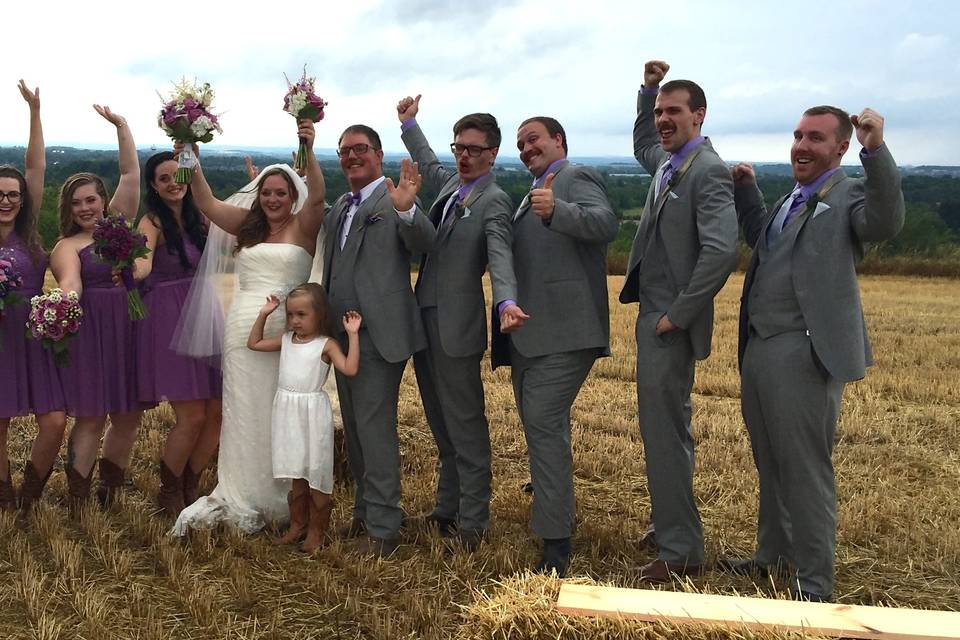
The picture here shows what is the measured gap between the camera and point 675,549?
18.9ft

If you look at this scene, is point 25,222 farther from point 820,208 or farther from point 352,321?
point 820,208

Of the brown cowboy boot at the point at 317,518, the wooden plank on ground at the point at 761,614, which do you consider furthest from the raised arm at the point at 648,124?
the wooden plank on ground at the point at 761,614

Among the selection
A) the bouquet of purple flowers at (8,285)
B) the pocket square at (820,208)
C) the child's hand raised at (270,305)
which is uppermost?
the pocket square at (820,208)

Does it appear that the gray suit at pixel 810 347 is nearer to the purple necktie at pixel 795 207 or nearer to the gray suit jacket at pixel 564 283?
the purple necktie at pixel 795 207

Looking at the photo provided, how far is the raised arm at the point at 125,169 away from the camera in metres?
7.21

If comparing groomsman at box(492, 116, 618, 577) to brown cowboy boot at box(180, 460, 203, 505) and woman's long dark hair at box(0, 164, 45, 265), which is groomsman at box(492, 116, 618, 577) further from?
woman's long dark hair at box(0, 164, 45, 265)

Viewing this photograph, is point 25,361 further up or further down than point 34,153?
further down

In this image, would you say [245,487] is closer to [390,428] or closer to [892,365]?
[390,428]

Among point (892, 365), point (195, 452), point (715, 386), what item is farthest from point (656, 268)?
point (892, 365)

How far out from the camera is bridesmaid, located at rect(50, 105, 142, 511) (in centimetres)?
680

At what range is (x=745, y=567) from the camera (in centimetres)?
592

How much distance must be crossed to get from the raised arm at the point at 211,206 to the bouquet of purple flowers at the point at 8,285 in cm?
125

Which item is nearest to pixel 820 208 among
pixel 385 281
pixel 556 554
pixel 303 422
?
pixel 556 554

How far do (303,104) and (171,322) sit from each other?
1926 millimetres
